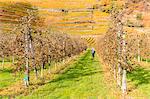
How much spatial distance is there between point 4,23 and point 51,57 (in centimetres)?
13335

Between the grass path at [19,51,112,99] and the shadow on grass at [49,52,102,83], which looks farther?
the shadow on grass at [49,52,102,83]

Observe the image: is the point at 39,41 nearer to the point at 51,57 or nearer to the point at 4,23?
the point at 51,57

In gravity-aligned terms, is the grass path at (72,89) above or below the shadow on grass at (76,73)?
above

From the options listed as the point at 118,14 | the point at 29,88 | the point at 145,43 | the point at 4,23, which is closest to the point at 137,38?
the point at 145,43

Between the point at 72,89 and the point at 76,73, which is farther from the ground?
the point at 72,89

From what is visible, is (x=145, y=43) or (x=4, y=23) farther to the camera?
(x=4, y=23)

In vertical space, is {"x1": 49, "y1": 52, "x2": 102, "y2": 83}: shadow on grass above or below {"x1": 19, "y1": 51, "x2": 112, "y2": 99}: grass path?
below

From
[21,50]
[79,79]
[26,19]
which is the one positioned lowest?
[79,79]

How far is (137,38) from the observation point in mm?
106312

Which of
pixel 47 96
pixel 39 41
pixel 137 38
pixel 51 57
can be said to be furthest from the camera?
pixel 137 38

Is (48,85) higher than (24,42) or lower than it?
lower

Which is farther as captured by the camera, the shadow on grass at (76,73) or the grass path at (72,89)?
the shadow on grass at (76,73)

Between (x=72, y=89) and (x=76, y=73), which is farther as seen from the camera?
(x=76, y=73)

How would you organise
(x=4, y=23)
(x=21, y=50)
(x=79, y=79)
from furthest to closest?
(x=4, y=23) < (x=79, y=79) < (x=21, y=50)
